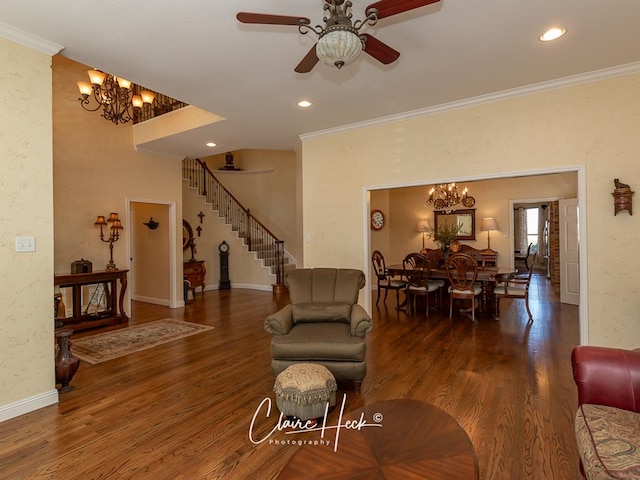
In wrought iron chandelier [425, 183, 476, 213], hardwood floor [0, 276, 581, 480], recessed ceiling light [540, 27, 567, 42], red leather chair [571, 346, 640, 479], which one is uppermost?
recessed ceiling light [540, 27, 567, 42]

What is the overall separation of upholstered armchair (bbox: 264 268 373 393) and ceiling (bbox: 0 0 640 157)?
2.01 m

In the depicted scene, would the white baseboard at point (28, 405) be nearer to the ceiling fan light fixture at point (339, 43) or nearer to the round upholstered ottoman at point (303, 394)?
the round upholstered ottoman at point (303, 394)

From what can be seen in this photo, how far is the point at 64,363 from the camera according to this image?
286 centimetres

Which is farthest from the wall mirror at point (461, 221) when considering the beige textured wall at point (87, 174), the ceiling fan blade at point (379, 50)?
the ceiling fan blade at point (379, 50)

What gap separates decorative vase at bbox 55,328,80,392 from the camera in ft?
9.33

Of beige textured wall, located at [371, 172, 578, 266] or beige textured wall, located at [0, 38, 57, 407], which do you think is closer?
beige textured wall, located at [0, 38, 57, 407]

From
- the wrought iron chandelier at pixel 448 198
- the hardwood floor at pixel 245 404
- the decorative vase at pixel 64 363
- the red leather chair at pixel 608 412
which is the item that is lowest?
the hardwood floor at pixel 245 404

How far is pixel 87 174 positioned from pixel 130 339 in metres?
2.73

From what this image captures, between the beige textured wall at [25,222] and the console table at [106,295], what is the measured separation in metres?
2.27

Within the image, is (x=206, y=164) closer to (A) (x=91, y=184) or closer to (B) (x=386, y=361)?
(A) (x=91, y=184)

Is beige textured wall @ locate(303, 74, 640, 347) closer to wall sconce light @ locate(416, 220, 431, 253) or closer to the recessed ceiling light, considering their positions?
the recessed ceiling light

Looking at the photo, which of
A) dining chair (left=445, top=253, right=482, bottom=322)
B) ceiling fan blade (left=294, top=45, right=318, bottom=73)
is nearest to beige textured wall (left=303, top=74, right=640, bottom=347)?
dining chair (left=445, top=253, right=482, bottom=322)

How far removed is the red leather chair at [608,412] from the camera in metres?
1.22

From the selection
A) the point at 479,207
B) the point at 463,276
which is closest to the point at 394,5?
the point at 463,276
